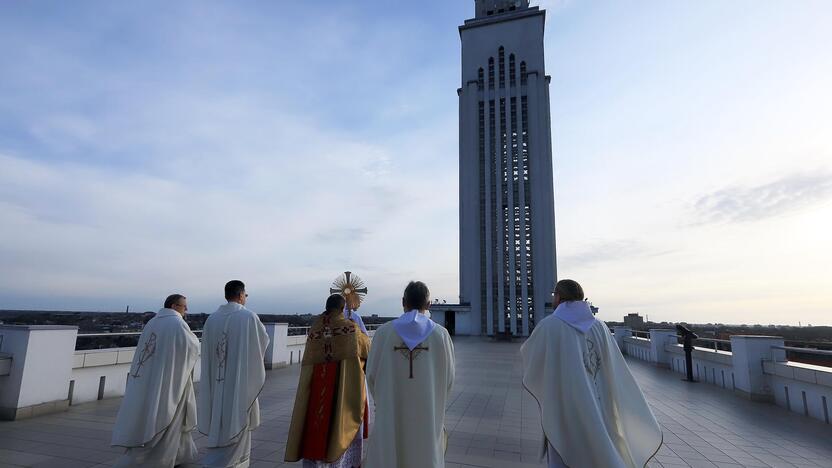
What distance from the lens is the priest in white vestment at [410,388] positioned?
3.22m

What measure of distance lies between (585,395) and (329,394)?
232cm

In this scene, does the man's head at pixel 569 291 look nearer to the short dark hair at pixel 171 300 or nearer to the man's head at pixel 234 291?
the man's head at pixel 234 291

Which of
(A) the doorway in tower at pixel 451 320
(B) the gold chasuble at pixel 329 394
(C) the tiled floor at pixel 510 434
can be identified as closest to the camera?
(B) the gold chasuble at pixel 329 394

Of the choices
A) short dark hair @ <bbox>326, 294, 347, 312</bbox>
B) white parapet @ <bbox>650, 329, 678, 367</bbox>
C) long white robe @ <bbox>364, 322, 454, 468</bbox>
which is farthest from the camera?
white parapet @ <bbox>650, 329, 678, 367</bbox>

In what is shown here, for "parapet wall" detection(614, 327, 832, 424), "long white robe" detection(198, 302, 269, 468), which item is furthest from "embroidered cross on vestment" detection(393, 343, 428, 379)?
"parapet wall" detection(614, 327, 832, 424)

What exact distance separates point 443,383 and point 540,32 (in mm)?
49362

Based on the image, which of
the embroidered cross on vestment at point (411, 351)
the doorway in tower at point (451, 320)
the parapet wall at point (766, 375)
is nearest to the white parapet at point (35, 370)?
the embroidered cross on vestment at point (411, 351)

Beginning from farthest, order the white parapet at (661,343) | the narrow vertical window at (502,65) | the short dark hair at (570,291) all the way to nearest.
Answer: the narrow vertical window at (502,65), the white parapet at (661,343), the short dark hair at (570,291)

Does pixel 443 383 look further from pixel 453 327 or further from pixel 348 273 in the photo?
pixel 453 327

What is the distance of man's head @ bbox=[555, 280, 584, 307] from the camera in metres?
3.57

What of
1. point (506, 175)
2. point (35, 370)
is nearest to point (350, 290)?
point (35, 370)

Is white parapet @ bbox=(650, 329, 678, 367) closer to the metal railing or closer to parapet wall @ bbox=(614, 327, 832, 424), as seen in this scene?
parapet wall @ bbox=(614, 327, 832, 424)

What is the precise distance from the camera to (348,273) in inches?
233

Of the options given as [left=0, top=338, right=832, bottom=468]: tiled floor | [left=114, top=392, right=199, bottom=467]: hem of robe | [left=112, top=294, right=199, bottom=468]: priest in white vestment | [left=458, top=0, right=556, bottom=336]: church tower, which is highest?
[left=458, top=0, right=556, bottom=336]: church tower
